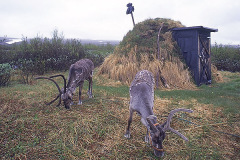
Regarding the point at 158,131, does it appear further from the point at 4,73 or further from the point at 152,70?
the point at 4,73

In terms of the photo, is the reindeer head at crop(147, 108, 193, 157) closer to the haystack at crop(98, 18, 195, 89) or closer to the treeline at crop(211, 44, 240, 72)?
the haystack at crop(98, 18, 195, 89)

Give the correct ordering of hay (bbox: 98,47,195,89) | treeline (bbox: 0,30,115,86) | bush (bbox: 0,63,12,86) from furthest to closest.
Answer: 1. treeline (bbox: 0,30,115,86)
2. hay (bbox: 98,47,195,89)
3. bush (bbox: 0,63,12,86)

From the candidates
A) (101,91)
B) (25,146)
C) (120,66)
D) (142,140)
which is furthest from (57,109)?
(120,66)

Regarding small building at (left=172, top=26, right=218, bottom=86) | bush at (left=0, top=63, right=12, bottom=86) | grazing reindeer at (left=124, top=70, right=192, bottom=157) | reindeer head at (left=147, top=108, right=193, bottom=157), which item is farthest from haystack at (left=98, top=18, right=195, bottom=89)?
reindeer head at (left=147, top=108, right=193, bottom=157)

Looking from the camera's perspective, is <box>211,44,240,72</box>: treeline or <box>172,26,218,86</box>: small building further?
<box>211,44,240,72</box>: treeline

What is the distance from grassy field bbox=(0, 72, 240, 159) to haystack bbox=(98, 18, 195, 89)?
9.35 feet

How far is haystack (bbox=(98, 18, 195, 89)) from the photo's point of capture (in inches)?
458

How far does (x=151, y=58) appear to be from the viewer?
40.5 feet

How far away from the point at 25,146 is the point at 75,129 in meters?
1.44

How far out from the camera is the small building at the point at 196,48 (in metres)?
11.8

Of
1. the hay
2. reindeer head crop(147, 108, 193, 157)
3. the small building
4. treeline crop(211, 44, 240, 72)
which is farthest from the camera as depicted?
treeline crop(211, 44, 240, 72)

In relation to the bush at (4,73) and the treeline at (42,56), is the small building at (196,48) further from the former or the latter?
the bush at (4,73)

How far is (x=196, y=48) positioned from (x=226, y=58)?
1080 centimetres

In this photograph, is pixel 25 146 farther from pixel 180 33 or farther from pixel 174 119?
pixel 180 33
